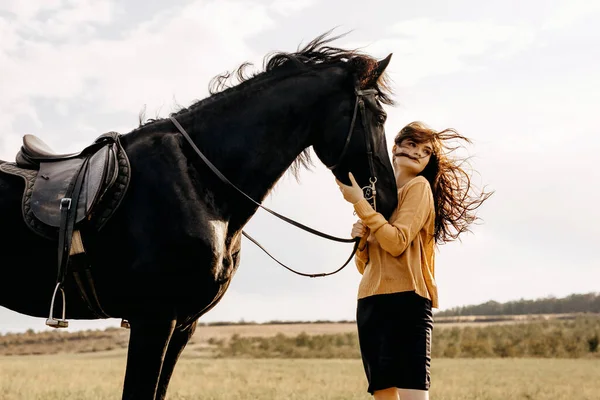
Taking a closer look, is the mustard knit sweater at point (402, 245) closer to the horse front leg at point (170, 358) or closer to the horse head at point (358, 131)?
the horse head at point (358, 131)

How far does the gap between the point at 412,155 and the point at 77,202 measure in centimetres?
236

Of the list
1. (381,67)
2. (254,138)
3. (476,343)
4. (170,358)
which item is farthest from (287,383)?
(476,343)

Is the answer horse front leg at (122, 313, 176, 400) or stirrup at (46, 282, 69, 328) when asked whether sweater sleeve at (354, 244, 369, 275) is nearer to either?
horse front leg at (122, 313, 176, 400)

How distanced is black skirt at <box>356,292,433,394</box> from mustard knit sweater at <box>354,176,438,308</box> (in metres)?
0.08

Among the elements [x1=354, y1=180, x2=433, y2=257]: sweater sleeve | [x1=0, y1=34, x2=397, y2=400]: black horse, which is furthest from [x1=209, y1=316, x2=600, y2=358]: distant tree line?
[x1=354, y1=180, x2=433, y2=257]: sweater sleeve

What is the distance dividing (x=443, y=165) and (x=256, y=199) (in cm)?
144

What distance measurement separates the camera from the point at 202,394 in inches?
448

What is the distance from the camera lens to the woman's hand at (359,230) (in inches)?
185

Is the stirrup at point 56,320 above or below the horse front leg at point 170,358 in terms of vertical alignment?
above

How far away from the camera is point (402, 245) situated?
4418 millimetres

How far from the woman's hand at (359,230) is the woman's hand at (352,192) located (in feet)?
0.68

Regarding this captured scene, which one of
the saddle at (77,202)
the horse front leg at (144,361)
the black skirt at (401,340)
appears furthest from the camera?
the saddle at (77,202)

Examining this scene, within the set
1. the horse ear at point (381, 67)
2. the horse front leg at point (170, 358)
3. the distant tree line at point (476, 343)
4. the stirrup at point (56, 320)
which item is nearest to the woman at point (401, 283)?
the horse ear at point (381, 67)

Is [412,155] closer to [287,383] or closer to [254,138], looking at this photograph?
[254,138]
